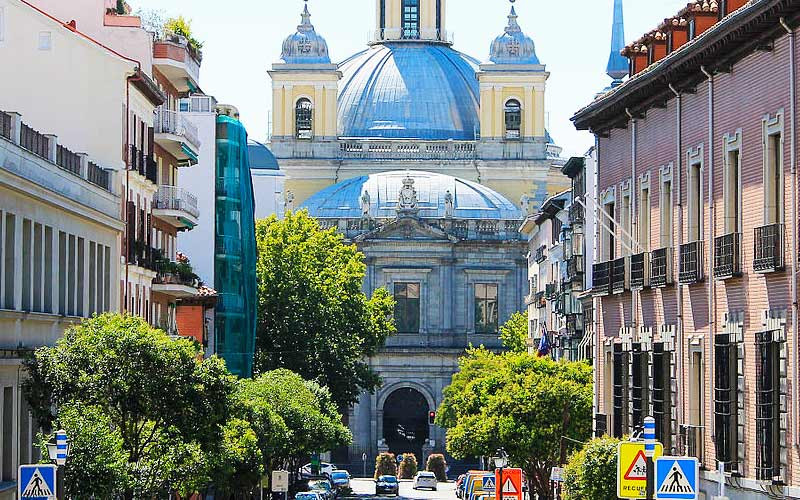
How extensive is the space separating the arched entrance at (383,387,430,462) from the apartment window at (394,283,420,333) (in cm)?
416

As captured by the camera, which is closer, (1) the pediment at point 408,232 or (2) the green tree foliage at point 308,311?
(2) the green tree foliage at point 308,311

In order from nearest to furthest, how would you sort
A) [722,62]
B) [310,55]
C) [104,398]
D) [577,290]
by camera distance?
[722,62] → [104,398] → [577,290] → [310,55]

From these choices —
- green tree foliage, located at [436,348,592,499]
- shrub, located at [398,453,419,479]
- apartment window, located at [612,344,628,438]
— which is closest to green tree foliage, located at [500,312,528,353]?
shrub, located at [398,453,419,479]

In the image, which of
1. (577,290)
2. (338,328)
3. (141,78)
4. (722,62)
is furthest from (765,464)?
(338,328)

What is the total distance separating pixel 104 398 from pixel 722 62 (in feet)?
44.0

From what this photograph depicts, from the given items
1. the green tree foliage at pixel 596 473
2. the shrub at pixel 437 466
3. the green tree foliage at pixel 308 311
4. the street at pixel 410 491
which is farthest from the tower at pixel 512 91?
the green tree foliage at pixel 596 473

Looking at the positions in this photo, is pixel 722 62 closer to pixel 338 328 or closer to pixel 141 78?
pixel 141 78

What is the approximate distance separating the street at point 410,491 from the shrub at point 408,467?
5.76 ft

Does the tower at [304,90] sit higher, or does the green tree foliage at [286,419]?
the tower at [304,90]

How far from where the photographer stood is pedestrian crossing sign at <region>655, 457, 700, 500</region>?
29578mm

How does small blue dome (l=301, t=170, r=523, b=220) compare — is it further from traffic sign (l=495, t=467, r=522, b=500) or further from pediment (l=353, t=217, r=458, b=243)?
traffic sign (l=495, t=467, r=522, b=500)

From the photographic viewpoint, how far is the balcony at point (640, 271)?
47312 millimetres

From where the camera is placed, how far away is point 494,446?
7088cm

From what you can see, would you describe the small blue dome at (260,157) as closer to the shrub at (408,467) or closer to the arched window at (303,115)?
the arched window at (303,115)
